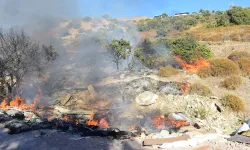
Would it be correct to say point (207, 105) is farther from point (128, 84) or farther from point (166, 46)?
point (166, 46)

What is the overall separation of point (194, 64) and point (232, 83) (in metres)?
3.67

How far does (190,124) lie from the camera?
26.3ft

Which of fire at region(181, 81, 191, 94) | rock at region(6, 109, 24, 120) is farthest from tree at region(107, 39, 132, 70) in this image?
rock at region(6, 109, 24, 120)

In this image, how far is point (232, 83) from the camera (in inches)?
468

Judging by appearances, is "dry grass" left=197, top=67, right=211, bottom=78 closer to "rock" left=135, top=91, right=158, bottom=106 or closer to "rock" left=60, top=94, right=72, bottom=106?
"rock" left=135, top=91, right=158, bottom=106

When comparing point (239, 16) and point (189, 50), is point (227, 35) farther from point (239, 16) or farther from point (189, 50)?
point (189, 50)

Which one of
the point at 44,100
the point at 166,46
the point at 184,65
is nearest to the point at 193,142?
the point at 44,100

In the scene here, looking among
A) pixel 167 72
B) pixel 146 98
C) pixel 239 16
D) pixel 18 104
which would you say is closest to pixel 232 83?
pixel 167 72

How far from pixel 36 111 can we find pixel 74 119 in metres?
1.63

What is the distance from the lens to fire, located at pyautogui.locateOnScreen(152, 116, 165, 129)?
26.8ft

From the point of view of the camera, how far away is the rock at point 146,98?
34.8 feet

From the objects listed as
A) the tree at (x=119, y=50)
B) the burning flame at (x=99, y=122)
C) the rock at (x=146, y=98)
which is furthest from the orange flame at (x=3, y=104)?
the tree at (x=119, y=50)

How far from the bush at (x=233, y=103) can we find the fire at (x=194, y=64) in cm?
393

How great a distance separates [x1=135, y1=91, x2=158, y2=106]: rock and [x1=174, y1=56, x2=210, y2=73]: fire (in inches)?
163
